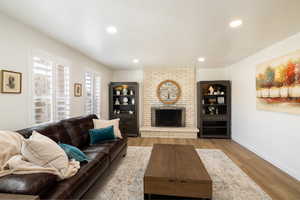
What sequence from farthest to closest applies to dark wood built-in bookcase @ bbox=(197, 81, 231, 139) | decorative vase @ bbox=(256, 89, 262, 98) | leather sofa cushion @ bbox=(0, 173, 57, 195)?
dark wood built-in bookcase @ bbox=(197, 81, 231, 139) < decorative vase @ bbox=(256, 89, 262, 98) < leather sofa cushion @ bbox=(0, 173, 57, 195)

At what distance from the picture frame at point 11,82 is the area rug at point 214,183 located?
71.4 inches

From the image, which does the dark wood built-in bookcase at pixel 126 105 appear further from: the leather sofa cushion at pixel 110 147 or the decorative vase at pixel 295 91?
the decorative vase at pixel 295 91

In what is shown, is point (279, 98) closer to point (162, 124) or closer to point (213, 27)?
point (213, 27)

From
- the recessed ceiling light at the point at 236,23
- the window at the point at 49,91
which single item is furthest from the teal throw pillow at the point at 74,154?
the recessed ceiling light at the point at 236,23

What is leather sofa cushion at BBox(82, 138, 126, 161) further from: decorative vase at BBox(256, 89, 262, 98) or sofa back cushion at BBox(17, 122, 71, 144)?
decorative vase at BBox(256, 89, 262, 98)

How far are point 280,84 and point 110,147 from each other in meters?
3.33

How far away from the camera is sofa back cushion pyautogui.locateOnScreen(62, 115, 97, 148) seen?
96.1 inches

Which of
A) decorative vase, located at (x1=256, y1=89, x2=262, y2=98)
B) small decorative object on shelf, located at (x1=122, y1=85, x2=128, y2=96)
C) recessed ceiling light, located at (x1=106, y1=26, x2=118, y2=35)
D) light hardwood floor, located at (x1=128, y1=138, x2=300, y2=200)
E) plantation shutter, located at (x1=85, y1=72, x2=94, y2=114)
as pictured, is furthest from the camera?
small decorative object on shelf, located at (x1=122, y1=85, x2=128, y2=96)

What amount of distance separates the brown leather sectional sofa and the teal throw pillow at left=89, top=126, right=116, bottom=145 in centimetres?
13

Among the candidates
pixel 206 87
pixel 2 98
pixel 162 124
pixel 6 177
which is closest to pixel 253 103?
pixel 206 87

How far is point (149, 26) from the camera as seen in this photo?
7.21 ft

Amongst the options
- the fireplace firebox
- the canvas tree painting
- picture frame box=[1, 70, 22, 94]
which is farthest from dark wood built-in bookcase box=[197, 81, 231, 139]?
picture frame box=[1, 70, 22, 94]

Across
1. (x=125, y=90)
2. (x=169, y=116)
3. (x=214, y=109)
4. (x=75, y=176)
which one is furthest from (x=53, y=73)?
(x=214, y=109)

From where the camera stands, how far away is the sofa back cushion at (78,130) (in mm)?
2441
